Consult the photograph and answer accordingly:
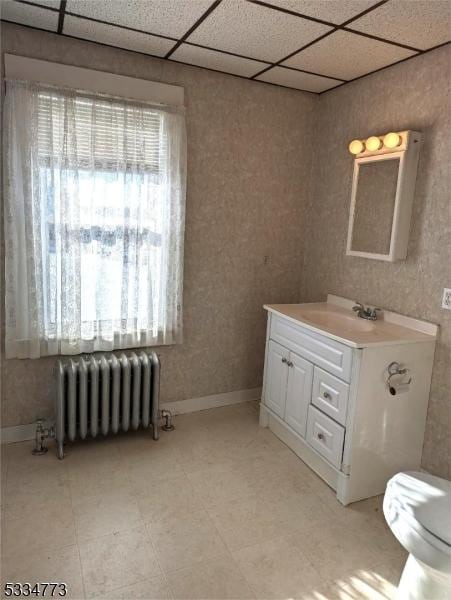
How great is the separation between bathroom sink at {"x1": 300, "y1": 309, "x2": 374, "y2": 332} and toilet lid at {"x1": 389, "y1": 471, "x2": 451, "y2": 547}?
0.97 m

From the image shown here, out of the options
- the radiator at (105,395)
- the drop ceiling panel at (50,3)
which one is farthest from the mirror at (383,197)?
the drop ceiling panel at (50,3)

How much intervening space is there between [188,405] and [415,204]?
1968mm

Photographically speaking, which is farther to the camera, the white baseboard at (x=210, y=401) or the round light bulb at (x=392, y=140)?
the white baseboard at (x=210, y=401)

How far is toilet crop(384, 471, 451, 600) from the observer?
4.52ft

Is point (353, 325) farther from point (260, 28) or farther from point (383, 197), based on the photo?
point (260, 28)

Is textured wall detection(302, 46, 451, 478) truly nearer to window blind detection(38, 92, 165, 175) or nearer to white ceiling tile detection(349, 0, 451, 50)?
white ceiling tile detection(349, 0, 451, 50)

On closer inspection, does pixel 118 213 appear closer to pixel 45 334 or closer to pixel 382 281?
pixel 45 334

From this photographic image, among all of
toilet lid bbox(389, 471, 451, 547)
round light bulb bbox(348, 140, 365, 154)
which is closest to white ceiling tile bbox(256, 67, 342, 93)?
round light bulb bbox(348, 140, 365, 154)

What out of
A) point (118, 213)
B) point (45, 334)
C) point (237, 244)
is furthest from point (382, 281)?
point (45, 334)

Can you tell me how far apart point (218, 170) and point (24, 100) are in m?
1.19

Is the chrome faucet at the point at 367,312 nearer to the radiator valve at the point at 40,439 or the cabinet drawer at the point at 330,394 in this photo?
the cabinet drawer at the point at 330,394

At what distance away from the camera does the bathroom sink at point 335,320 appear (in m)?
2.51

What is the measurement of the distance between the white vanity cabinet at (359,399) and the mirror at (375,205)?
1.47ft

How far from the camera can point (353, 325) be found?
2.56m
